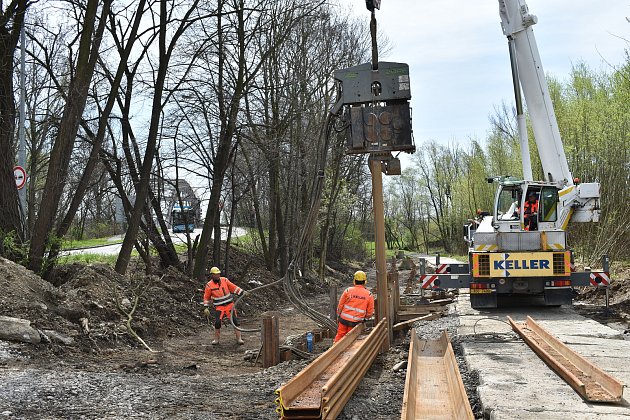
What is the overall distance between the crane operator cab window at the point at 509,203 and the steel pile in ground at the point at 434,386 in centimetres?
570

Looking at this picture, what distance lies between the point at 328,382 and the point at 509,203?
10.8m

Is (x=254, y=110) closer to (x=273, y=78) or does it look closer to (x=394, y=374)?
(x=273, y=78)

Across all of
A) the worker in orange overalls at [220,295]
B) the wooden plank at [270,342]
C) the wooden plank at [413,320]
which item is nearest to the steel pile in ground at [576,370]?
the wooden plank at [413,320]

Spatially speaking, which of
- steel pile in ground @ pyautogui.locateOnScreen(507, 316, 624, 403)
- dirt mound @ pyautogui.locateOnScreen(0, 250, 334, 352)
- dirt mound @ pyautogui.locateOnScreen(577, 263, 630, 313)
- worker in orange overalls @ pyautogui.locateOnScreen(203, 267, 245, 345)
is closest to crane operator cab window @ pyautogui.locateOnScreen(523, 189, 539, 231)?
dirt mound @ pyautogui.locateOnScreen(577, 263, 630, 313)

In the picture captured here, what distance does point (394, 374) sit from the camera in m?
9.62

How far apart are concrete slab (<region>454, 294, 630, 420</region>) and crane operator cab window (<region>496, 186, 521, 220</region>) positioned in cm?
235

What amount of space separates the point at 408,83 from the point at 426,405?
15.7 feet

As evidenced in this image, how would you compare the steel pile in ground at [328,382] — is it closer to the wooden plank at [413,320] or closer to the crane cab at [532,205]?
the wooden plank at [413,320]

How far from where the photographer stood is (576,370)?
823 cm

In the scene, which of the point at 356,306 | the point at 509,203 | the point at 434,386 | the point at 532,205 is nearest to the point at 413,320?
the point at 356,306

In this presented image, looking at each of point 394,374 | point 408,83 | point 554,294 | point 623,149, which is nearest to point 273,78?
point 623,149

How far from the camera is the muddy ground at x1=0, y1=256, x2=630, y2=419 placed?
751 centimetres

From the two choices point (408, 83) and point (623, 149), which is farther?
point (623, 149)

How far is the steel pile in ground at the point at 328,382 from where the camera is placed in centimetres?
608
